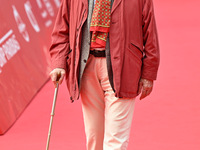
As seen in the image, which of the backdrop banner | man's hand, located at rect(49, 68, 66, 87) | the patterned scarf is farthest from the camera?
the backdrop banner

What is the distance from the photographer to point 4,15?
15.4ft

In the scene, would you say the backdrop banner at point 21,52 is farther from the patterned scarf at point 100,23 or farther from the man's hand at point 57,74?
the patterned scarf at point 100,23

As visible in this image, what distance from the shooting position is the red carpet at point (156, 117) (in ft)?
13.9

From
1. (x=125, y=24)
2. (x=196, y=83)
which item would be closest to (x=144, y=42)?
(x=125, y=24)

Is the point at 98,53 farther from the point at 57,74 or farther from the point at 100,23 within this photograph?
the point at 57,74

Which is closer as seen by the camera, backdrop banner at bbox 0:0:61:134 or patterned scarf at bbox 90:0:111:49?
patterned scarf at bbox 90:0:111:49

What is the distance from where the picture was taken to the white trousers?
8.84 feet

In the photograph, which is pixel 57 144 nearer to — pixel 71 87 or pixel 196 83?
pixel 71 87

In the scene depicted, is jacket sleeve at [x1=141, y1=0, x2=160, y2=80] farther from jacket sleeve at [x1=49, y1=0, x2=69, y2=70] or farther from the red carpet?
the red carpet

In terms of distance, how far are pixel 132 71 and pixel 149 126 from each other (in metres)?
1.99

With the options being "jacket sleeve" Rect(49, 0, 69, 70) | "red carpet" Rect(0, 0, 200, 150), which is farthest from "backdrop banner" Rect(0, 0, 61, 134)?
"jacket sleeve" Rect(49, 0, 69, 70)

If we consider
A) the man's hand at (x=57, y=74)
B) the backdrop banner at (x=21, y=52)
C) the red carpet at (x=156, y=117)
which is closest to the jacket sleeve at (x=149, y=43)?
the man's hand at (x=57, y=74)

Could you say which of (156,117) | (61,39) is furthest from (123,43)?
(156,117)

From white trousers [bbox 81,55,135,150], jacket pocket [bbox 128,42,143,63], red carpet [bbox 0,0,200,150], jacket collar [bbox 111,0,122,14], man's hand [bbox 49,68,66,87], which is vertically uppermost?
jacket collar [bbox 111,0,122,14]
